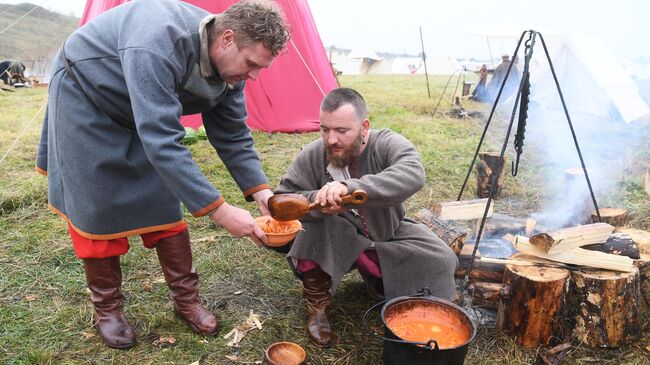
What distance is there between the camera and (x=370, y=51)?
35.9 metres

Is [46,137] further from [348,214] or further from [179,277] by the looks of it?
[348,214]

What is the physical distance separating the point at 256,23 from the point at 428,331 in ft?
5.16

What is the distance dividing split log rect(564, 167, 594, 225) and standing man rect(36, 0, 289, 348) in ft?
9.26

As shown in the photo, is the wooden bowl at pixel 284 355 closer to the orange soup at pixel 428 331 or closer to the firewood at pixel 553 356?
the orange soup at pixel 428 331

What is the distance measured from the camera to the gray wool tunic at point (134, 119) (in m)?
1.89

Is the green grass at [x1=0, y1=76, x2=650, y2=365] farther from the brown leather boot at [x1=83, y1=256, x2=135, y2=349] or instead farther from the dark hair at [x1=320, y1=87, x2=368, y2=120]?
the dark hair at [x1=320, y1=87, x2=368, y2=120]

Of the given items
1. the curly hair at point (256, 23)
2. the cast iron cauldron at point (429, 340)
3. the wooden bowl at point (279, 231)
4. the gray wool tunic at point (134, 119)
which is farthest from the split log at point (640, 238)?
the curly hair at point (256, 23)

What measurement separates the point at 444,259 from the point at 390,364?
750mm

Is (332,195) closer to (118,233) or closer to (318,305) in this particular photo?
(318,305)

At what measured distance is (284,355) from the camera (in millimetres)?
2371

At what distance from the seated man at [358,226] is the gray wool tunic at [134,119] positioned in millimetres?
416

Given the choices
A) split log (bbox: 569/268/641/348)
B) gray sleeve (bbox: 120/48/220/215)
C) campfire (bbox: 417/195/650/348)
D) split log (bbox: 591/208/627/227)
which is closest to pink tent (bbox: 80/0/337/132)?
split log (bbox: 591/208/627/227)

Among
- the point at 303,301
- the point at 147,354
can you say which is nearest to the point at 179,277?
the point at 147,354

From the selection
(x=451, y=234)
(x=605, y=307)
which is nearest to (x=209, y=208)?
(x=451, y=234)
